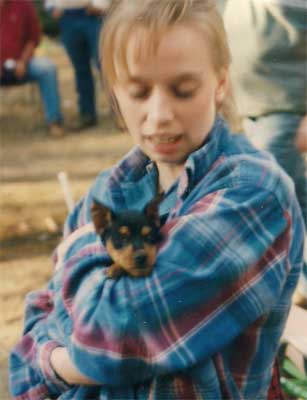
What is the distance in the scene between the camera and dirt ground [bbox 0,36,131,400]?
3.69 metres

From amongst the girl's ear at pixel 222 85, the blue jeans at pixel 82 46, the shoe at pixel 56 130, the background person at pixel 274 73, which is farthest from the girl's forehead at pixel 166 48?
the shoe at pixel 56 130

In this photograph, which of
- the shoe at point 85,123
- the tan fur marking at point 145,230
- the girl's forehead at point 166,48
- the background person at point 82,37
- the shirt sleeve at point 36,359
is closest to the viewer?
the girl's forehead at point 166,48

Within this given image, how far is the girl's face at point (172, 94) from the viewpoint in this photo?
1.29 m

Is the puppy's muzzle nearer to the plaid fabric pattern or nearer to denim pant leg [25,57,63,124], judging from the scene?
the plaid fabric pattern

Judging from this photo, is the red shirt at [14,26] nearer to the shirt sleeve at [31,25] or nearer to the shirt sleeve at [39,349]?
the shirt sleeve at [31,25]

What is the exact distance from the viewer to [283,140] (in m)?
2.48

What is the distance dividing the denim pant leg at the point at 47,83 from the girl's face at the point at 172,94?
5.72 m

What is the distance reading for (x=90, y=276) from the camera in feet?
4.56

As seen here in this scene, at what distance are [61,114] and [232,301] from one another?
Answer: 6.11 m

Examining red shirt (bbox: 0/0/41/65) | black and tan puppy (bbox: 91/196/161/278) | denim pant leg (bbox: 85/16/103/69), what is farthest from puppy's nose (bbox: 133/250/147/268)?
red shirt (bbox: 0/0/41/65)

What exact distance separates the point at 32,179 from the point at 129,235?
4272 millimetres

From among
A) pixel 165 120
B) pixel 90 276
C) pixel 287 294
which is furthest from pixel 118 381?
pixel 165 120

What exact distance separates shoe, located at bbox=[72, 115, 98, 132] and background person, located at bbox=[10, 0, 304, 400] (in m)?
5.62

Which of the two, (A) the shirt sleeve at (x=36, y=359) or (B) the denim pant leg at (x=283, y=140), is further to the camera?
(B) the denim pant leg at (x=283, y=140)
